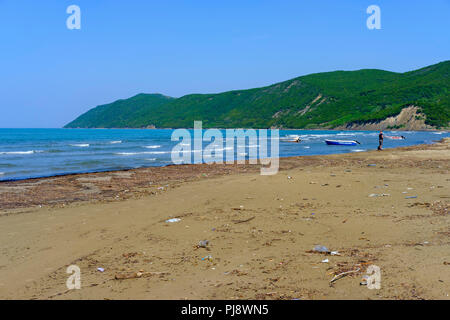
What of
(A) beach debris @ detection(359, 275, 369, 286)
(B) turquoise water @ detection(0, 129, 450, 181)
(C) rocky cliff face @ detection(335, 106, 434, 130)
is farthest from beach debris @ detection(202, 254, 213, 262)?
(C) rocky cliff face @ detection(335, 106, 434, 130)

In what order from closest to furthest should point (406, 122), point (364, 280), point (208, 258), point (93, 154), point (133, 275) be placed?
point (364, 280)
point (133, 275)
point (208, 258)
point (93, 154)
point (406, 122)

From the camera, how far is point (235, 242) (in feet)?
22.6

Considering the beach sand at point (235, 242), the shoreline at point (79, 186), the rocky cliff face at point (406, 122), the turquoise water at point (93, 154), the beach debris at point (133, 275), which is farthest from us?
the rocky cliff face at point (406, 122)

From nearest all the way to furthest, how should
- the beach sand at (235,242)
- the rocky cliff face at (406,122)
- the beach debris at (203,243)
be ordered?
the beach sand at (235,242), the beach debris at (203,243), the rocky cliff face at (406,122)

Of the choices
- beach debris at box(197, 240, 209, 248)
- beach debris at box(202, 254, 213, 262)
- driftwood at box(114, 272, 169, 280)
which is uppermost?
beach debris at box(197, 240, 209, 248)

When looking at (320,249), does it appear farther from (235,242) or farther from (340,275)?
(235,242)

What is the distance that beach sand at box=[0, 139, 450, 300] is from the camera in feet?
16.1

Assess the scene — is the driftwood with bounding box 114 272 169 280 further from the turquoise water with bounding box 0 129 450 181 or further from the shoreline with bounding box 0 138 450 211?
the turquoise water with bounding box 0 129 450 181

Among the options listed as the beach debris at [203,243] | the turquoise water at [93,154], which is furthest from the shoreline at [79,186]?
the beach debris at [203,243]

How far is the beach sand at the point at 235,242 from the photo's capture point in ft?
16.1

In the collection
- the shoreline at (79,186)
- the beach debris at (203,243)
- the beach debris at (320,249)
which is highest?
the beach debris at (320,249)

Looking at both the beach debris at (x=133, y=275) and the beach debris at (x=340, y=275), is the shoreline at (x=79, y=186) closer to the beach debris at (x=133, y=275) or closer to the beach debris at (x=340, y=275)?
the beach debris at (x=133, y=275)

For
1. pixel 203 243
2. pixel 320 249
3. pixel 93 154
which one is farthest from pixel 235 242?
pixel 93 154
